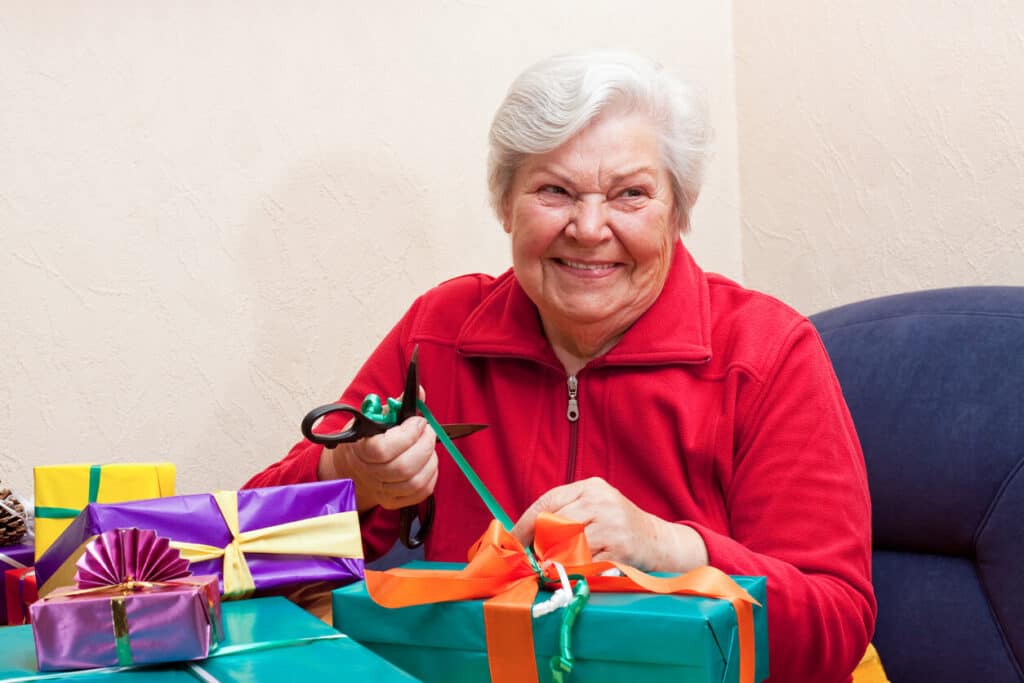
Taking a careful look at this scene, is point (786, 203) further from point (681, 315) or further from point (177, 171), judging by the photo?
point (177, 171)

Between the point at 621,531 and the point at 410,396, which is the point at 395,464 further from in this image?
the point at 621,531

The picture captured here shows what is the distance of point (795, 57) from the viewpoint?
1884mm

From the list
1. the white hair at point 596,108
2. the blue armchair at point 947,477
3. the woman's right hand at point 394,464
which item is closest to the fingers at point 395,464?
the woman's right hand at point 394,464

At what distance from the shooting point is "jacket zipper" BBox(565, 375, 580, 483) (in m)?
1.26

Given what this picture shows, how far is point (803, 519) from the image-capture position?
3.65 ft

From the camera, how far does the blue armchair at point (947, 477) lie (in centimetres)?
130

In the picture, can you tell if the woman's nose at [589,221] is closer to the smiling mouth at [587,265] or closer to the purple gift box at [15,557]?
the smiling mouth at [587,265]

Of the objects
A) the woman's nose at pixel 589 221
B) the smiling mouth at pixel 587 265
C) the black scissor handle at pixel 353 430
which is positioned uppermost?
the woman's nose at pixel 589 221

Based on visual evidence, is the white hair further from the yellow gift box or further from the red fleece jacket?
the yellow gift box

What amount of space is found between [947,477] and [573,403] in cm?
45

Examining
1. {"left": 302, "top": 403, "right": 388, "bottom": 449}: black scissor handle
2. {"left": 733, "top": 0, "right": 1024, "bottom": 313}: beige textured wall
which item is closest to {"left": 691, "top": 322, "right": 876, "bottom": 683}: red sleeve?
{"left": 302, "top": 403, "right": 388, "bottom": 449}: black scissor handle

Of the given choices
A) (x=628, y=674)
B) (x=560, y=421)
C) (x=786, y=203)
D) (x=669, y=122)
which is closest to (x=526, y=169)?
(x=669, y=122)

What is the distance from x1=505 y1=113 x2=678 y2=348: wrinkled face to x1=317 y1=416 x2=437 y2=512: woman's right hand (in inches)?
9.5

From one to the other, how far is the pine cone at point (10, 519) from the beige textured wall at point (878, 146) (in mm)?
1248
